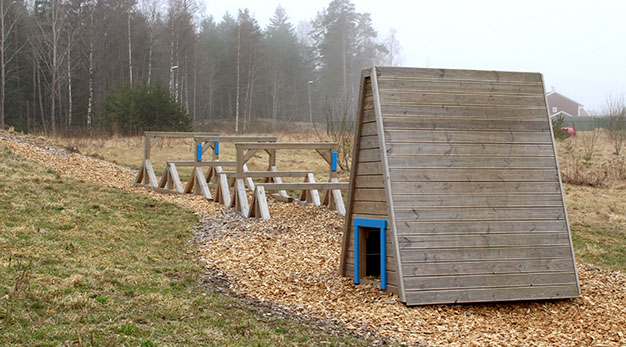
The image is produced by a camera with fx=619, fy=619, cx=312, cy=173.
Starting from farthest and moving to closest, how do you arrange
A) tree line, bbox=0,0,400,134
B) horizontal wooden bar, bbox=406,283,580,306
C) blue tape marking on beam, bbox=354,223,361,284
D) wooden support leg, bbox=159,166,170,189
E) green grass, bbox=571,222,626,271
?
tree line, bbox=0,0,400,134
wooden support leg, bbox=159,166,170,189
green grass, bbox=571,222,626,271
blue tape marking on beam, bbox=354,223,361,284
horizontal wooden bar, bbox=406,283,580,306

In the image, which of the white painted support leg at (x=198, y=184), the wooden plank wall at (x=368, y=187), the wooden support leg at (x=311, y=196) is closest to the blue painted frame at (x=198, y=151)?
the white painted support leg at (x=198, y=184)

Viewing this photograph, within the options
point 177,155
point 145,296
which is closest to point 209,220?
point 145,296

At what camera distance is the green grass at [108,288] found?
15.6 ft

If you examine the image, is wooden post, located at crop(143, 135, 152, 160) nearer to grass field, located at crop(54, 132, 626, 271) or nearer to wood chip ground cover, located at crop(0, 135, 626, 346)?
grass field, located at crop(54, 132, 626, 271)

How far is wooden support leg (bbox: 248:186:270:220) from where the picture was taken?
1143 cm

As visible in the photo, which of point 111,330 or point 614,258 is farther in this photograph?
point 614,258

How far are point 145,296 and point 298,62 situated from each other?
56.2 m

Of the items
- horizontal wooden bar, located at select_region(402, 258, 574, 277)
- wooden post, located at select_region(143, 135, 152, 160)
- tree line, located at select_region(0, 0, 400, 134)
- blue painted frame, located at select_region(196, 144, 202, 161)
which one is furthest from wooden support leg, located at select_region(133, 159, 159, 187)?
tree line, located at select_region(0, 0, 400, 134)

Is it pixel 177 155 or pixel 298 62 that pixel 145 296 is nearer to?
pixel 177 155

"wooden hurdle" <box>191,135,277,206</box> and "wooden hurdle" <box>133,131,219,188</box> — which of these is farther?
"wooden hurdle" <box>133,131,219,188</box>

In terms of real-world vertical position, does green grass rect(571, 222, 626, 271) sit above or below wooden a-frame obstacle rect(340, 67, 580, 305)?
below

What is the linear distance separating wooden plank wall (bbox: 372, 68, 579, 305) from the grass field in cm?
354

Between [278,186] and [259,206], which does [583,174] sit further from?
[259,206]

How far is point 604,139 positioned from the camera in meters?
27.7
